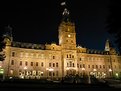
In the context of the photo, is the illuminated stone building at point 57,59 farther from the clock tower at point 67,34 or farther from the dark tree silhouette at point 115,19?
the dark tree silhouette at point 115,19

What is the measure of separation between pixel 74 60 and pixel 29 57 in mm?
21920

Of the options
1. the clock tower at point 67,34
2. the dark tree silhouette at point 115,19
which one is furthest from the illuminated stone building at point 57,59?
the dark tree silhouette at point 115,19

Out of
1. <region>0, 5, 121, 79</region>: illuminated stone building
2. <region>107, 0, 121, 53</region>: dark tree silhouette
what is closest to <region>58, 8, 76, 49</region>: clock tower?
<region>0, 5, 121, 79</region>: illuminated stone building

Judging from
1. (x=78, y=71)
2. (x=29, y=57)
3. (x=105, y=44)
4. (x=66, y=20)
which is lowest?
(x=78, y=71)

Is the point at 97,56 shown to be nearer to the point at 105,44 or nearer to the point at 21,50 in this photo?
the point at 105,44

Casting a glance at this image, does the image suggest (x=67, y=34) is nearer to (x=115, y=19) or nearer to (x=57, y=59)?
(x=57, y=59)

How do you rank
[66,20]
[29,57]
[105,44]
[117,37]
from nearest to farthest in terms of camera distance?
[117,37], [29,57], [66,20], [105,44]

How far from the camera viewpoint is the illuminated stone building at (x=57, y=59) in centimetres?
8419

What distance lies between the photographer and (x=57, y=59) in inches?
3674

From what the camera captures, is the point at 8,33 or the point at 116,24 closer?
the point at 116,24

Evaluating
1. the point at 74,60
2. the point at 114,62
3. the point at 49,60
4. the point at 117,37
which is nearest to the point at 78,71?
the point at 74,60

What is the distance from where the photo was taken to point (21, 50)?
86688 millimetres

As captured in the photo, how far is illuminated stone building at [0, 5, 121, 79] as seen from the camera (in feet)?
276

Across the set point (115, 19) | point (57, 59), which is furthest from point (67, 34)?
point (115, 19)
